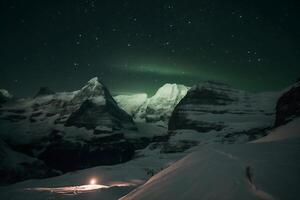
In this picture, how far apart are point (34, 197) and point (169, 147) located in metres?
153

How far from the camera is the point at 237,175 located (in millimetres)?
6996

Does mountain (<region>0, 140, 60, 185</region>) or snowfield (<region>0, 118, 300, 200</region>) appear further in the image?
mountain (<region>0, 140, 60, 185</region>)

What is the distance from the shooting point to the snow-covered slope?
6047mm

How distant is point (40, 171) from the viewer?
164 m

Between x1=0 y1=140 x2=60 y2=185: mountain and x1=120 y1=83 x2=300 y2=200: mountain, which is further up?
x1=120 y1=83 x2=300 y2=200: mountain

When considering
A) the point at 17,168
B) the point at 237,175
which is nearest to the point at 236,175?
the point at 237,175

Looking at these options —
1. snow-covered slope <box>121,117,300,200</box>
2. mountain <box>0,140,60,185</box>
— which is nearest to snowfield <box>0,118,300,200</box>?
snow-covered slope <box>121,117,300,200</box>

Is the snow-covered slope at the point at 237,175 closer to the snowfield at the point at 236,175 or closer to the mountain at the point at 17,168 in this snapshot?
the snowfield at the point at 236,175

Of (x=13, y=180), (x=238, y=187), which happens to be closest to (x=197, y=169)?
(x=238, y=187)

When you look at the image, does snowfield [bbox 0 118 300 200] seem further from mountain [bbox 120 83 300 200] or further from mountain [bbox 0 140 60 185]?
mountain [bbox 0 140 60 185]

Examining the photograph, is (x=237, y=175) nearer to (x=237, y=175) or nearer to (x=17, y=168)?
(x=237, y=175)

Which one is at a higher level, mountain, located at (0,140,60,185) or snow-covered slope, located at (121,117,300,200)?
snow-covered slope, located at (121,117,300,200)

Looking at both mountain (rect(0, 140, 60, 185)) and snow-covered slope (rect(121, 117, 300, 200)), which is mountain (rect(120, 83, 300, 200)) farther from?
mountain (rect(0, 140, 60, 185))

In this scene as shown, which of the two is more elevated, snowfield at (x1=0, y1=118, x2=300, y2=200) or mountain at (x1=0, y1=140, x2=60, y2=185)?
snowfield at (x1=0, y1=118, x2=300, y2=200)
